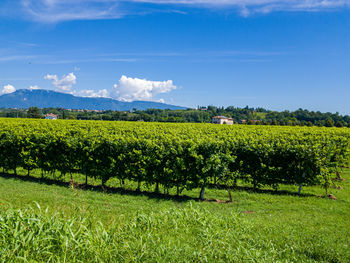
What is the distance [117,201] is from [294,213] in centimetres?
616

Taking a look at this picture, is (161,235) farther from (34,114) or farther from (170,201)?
(34,114)

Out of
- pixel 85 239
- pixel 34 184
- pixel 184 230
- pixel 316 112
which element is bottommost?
pixel 34 184

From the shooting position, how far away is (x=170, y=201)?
29.1 ft

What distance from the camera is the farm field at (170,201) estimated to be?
11.6ft

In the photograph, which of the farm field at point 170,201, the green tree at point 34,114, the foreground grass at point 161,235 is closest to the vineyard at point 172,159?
the farm field at point 170,201

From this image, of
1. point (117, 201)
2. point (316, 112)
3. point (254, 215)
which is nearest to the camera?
point (254, 215)

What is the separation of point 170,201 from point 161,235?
4657 millimetres

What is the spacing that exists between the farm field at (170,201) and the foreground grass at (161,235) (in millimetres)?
23

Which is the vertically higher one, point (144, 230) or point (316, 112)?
point (316, 112)

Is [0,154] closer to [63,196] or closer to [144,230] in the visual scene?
[63,196]

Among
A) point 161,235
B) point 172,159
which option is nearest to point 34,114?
point 172,159

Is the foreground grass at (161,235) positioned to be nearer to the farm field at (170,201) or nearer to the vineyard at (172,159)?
the farm field at (170,201)

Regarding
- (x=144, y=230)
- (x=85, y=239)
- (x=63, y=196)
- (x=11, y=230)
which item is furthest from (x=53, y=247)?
(x=63, y=196)

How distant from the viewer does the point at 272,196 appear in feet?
33.0
